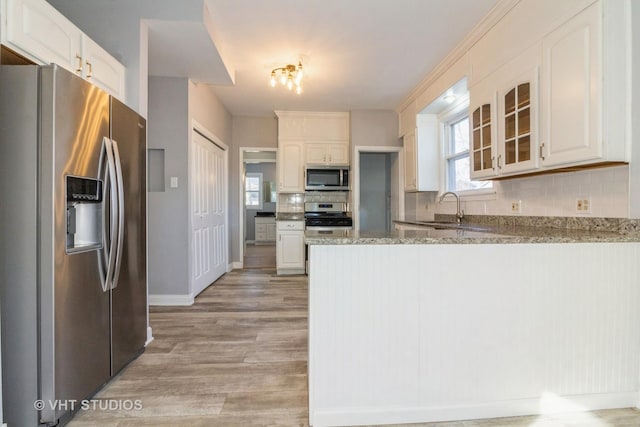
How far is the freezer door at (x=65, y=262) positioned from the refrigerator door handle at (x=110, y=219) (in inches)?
1.6

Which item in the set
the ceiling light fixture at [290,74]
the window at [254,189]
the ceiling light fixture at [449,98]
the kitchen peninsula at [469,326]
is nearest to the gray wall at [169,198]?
the ceiling light fixture at [290,74]

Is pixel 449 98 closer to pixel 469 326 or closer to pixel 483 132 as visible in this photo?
pixel 483 132

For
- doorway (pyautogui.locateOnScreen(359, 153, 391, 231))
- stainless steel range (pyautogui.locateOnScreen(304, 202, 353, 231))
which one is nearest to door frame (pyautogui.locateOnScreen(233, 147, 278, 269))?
stainless steel range (pyautogui.locateOnScreen(304, 202, 353, 231))

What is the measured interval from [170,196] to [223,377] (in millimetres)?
2131

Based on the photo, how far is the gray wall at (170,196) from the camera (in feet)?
11.4

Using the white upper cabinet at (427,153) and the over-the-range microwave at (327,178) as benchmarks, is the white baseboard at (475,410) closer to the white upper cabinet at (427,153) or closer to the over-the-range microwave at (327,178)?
the white upper cabinet at (427,153)

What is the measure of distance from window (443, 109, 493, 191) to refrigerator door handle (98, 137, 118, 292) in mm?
3262

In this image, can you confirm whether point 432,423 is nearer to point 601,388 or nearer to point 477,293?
point 477,293

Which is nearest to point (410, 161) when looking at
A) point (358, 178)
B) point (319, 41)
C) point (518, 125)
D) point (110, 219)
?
point (358, 178)

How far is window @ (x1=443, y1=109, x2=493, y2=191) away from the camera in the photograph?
3.77 m

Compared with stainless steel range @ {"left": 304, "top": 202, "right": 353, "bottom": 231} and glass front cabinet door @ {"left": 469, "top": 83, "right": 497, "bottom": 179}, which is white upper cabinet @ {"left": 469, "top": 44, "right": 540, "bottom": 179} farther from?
stainless steel range @ {"left": 304, "top": 202, "right": 353, "bottom": 231}

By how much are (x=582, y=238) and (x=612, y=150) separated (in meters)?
0.48

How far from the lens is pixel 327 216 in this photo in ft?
17.1

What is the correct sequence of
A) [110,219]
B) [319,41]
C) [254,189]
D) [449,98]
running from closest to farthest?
[110,219], [319,41], [449,98], [254,189]
